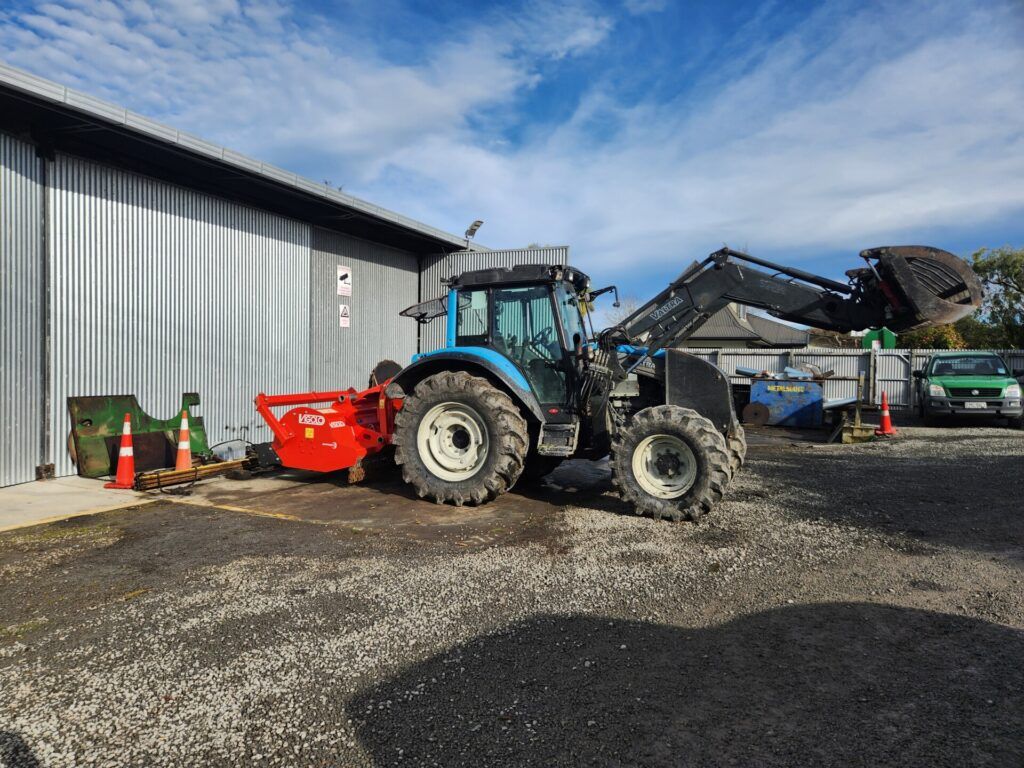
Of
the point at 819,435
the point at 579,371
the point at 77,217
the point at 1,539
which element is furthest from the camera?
the point at 819,435

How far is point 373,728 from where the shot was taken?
2.32m

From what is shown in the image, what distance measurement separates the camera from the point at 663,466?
551 centimetres

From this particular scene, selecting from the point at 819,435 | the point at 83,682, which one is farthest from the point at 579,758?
the point at 819,435

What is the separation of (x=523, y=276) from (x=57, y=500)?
5506 mm

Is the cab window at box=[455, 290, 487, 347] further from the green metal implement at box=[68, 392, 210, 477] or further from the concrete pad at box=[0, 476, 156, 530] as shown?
the green metal implement at box=[68, 392, 210, 477]

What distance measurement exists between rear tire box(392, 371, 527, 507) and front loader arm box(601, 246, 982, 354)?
5.01ft

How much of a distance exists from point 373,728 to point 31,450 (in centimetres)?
731

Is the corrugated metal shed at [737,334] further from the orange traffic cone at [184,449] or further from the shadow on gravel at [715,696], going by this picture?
the shadow on gravel at [715,696]

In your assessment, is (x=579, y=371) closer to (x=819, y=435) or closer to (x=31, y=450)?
(x=31, y=450)

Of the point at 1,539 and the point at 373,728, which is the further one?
the point at 1,539

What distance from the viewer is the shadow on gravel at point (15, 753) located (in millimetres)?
2107

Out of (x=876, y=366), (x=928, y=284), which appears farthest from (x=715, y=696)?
(x=876, y=366)

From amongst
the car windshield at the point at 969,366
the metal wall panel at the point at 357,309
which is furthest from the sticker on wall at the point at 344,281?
the car windshield at the point at 969,366

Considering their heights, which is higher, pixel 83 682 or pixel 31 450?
pixel 31 450
